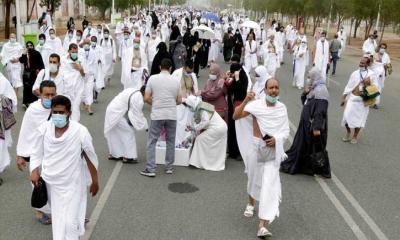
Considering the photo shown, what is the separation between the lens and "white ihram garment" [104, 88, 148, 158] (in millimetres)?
8383

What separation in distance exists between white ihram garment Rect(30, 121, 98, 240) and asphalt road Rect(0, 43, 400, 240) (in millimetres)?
945

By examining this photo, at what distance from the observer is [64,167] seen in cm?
472

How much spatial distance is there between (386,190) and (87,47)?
29.6 ft

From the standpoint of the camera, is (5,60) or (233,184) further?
(5,60)

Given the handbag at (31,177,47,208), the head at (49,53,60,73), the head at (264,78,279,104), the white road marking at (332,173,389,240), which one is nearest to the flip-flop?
the handbag at (31,177,47,208)

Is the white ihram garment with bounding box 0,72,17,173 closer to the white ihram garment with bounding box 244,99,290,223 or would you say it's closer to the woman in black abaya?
the white ihram garment with bounding box 244,99,290,223

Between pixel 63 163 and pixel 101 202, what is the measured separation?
2.17 metres

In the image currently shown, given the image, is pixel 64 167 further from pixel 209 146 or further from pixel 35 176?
pixel 209 146

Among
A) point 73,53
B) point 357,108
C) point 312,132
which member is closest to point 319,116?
point 312,132

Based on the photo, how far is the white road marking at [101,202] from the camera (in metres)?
5.89

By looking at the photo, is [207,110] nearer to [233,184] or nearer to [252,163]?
[233,184]

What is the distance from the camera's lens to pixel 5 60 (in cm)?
1410

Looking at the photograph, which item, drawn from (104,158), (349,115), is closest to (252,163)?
(104,158)

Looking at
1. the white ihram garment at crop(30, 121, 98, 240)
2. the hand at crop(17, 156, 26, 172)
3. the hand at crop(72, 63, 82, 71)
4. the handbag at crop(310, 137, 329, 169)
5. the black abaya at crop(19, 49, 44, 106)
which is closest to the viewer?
the white ihram garment at crop(30, 121, 98, 240)
